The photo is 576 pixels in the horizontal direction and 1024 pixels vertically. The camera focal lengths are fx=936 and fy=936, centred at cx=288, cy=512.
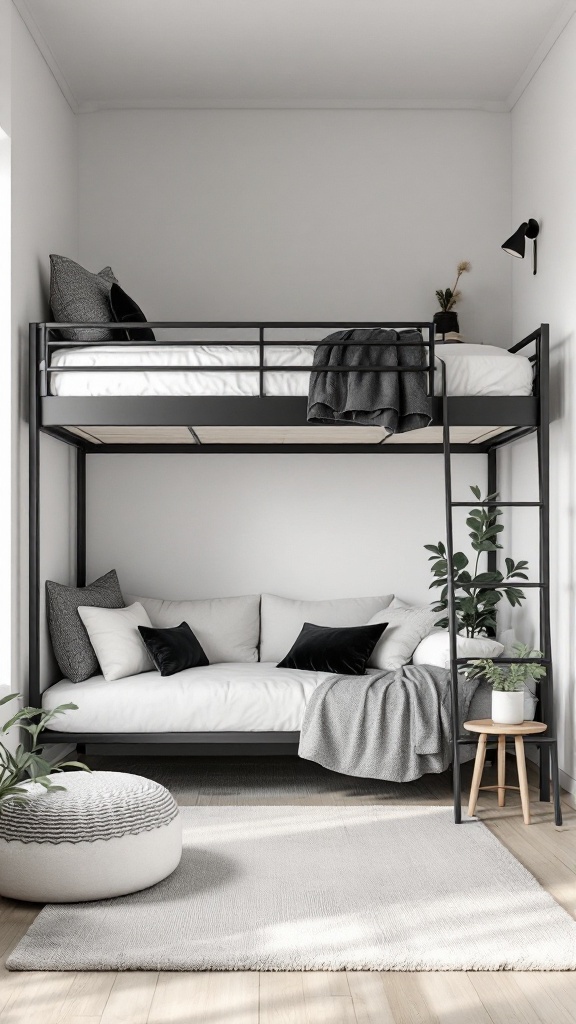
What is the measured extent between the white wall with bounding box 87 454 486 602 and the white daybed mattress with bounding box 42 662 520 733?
1.04m

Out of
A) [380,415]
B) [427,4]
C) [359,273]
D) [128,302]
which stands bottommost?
[380,415]

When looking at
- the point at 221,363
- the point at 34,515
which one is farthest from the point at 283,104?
the point at 34,515

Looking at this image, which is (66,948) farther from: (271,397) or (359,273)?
(359,273)

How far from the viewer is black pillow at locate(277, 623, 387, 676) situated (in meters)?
4.30

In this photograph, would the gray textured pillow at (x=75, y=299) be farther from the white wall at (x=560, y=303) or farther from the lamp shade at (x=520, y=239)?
the white wall at (x=560, y=303)

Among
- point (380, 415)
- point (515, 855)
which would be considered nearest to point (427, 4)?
point (380, 415)

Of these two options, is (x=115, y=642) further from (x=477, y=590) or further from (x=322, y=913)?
(x=322, y=913)

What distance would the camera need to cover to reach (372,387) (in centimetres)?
387

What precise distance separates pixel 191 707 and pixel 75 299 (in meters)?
1.86

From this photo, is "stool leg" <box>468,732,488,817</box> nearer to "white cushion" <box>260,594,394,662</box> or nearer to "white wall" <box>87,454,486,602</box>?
"white cushion" <box>260,594,394,662</box>

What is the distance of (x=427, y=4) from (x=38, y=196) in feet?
6.23

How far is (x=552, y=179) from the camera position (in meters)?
4.30

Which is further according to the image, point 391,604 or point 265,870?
point 391,604

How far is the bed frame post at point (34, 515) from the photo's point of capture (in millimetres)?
3949
